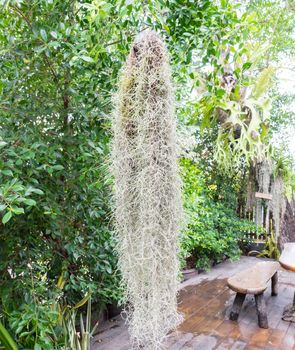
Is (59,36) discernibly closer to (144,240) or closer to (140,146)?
(140,146)

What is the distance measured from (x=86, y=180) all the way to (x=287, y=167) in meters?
3.71

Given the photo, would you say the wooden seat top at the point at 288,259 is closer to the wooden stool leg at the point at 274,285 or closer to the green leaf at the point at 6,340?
the wooden stool leg at the point at 274,285

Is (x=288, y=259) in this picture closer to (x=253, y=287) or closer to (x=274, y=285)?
(x=253, y=287)

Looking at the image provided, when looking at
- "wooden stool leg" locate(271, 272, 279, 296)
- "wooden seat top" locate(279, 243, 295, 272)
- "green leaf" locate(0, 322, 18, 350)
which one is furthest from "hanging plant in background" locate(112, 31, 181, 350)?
"wooden stool leg" locate(271, 272, 279, 296)

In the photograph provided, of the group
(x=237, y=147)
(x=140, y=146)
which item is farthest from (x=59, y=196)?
(x=237, y=147)

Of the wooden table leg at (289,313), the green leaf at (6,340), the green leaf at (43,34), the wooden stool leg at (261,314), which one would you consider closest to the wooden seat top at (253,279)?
the wooden stool leg at (261,314)

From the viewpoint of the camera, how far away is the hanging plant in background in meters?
1.21

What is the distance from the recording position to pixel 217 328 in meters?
2.60

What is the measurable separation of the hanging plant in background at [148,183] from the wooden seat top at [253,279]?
1.47 metres

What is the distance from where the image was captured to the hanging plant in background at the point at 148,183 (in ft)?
3.96

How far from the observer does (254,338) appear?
2.44 meters

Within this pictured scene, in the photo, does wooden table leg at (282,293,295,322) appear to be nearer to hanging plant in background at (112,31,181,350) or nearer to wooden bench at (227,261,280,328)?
wooden bench at (227,261,280,328)

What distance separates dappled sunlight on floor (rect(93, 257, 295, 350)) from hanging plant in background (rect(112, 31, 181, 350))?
3.61ft

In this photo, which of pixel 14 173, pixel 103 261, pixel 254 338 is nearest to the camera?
pixel 14 173
